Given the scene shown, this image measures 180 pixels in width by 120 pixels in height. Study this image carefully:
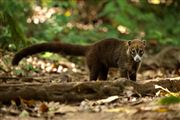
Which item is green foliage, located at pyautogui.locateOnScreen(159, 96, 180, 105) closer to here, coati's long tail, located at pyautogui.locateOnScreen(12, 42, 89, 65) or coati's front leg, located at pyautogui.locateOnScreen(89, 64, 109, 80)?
coati's front leg, located at pyautogui.locateOnScreen(89, 64, 109, 80)

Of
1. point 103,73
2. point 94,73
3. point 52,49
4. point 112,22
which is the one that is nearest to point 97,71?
point 94,73

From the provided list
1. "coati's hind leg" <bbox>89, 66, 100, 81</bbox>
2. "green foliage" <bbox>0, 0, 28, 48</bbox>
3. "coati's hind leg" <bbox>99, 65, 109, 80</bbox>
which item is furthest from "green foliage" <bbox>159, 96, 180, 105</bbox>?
"green foliage" <bbox>0, 0, 28, 48</bbox>

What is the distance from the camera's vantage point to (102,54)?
7.06 meters

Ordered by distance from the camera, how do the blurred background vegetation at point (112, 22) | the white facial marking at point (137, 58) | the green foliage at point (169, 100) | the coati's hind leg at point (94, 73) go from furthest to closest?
the blurred background vegetation at point (112, 22) → the coati's hind leg at point (94, 73) → the white facial marking at point (137, 58) → the green foliage at point (169, 100)

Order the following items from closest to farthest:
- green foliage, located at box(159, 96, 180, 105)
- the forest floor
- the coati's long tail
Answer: the forest floor → green foliage, located at box(159, 96, 180, 105) → the coati's long tail

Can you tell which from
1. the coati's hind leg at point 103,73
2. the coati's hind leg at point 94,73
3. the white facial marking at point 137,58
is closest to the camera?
the white facial marking at point 137,58

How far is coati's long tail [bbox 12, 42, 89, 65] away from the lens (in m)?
6.72

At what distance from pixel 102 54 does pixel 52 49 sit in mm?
773

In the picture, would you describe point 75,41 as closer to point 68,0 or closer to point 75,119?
point 68,0

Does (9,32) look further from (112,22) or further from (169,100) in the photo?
(112,22)

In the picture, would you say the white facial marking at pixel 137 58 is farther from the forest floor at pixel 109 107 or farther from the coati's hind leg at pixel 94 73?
the forest floor at pixel 109 107

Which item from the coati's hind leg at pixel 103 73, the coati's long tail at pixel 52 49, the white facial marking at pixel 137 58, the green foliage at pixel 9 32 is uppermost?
the green foliage at pixel 9 32

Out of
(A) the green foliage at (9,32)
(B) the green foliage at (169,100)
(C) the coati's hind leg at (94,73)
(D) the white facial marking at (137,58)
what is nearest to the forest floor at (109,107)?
(B) the green foliage at (169,100)

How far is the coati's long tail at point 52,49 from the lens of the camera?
6.72 metres
